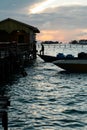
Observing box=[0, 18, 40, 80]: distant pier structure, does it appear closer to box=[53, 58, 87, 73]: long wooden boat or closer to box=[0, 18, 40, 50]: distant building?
box=[0, 18, 40, 50]: distant building

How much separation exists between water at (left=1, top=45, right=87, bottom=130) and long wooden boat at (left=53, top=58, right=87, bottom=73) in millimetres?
4939

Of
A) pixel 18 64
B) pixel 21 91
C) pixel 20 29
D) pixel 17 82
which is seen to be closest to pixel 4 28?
pixel 20 29

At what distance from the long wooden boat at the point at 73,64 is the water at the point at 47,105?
4.94m

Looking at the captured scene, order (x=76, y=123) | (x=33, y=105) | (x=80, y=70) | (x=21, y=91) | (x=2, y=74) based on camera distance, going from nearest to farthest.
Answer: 1. (x=76, y=123)
2. (x=33, y=105)
3. (x=21, y=91)
4. (x=2, y=74)
5. (x=80, y=70)

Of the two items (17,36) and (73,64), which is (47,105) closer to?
(73,64)

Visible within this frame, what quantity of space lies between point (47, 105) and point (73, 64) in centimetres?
2082

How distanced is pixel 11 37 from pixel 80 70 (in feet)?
53.9

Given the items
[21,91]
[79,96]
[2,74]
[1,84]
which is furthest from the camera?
[2,74]

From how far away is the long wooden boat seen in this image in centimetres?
4491

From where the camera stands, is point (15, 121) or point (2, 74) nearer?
point (15, 121)

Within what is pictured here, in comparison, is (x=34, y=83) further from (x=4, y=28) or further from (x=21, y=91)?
(x=4, y=28)

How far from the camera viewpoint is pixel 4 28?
2218 inches

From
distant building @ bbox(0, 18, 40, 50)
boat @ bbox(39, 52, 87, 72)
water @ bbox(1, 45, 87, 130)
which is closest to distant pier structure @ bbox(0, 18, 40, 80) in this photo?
distant building @ bbox(0, 18, 40, 50)

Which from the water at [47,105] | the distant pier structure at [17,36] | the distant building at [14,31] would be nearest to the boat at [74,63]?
the distant pier structure at [17,36]
